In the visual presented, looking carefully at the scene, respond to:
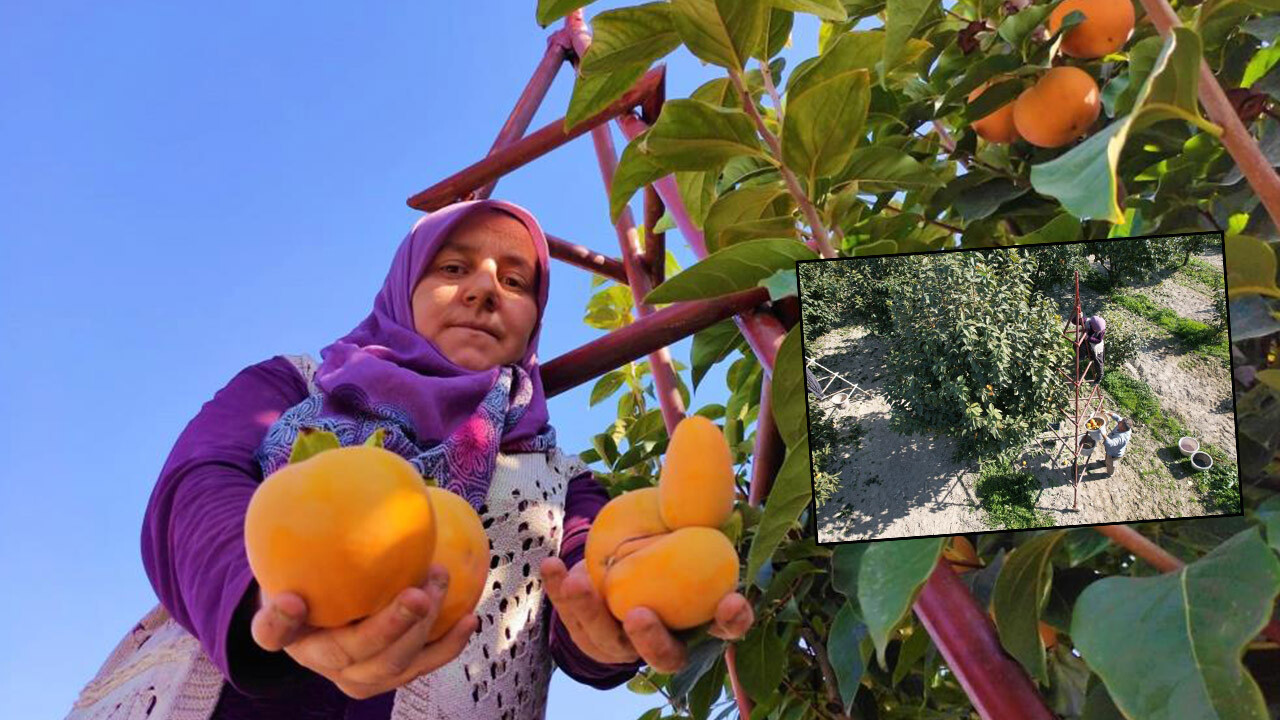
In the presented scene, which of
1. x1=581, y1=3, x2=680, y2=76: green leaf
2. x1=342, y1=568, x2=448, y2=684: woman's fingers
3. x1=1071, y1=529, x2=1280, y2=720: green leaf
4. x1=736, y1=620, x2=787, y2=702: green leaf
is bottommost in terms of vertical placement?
x1=736, y1=620, x2=787, y2=702: green leaf

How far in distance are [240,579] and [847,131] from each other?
0.67m

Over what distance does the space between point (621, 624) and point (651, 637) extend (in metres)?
0.07

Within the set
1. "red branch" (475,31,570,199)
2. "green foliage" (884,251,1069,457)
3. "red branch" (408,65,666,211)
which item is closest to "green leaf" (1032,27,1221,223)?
"green foliage" (884,251,1069,457)

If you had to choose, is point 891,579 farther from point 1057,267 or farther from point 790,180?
point 790,180

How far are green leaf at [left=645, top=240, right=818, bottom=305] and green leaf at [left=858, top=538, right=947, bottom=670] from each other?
1.04 ft

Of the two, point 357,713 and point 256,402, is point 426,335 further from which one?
point 357,713

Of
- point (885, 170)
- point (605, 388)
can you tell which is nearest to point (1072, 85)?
point (885, 170)

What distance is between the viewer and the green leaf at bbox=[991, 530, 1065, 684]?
0.87m

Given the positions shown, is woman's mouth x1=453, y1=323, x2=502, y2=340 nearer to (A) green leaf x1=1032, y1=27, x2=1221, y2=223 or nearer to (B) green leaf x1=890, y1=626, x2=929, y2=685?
(B) green leaf x1=890, y1=626, x2=929, y2=685

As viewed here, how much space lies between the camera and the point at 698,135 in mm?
994

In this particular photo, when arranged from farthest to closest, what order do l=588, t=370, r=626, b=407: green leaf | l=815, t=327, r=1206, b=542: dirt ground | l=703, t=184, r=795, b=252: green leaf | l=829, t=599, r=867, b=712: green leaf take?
1. l=588, t=370, r=626, b=407: green leaf
2. l=703, t=184, r=795, b=252: green leaf
3. l=829, t=599, r=867, b=712: green leaf
4. l=815, t=327, r=1206, b=542: dirt ground

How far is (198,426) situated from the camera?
1162 millimetres

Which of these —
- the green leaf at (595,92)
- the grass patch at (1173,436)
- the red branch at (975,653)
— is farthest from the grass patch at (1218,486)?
the green leaf at (595,92)

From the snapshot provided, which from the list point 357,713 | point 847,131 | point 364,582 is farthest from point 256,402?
point 847,131
